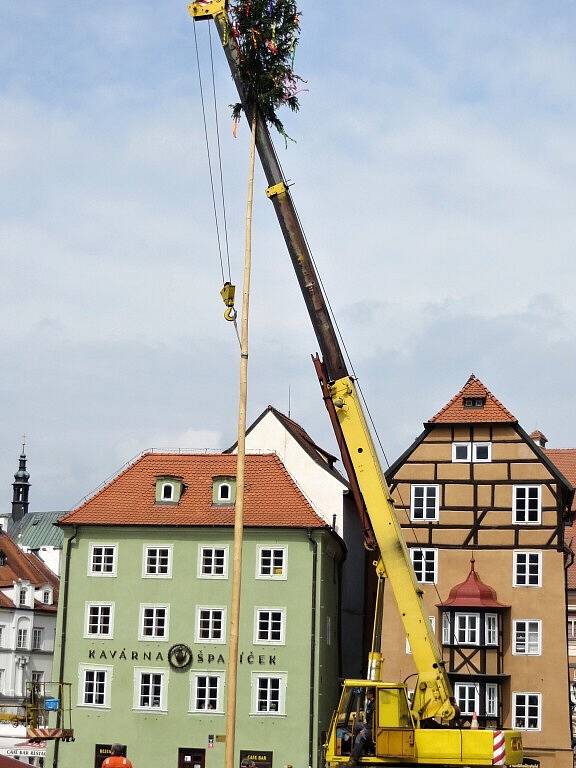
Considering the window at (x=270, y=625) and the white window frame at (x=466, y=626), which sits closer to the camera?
the white window frame at (x=466, y=626)

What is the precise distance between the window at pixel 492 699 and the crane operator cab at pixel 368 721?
1917 cm

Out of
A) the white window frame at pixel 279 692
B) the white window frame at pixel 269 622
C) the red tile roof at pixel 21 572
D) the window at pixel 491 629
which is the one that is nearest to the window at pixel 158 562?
the white window frame at pixel 269 622

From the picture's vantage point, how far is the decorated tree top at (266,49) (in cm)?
3234

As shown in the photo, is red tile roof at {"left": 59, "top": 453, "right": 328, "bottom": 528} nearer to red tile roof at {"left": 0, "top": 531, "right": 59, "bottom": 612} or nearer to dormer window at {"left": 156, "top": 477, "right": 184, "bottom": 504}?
dormer window at {"left": 156, "top": 477, "right": 184, "bottom": 504}

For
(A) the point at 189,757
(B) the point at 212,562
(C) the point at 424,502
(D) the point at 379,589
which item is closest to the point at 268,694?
(A) the point at 189,757

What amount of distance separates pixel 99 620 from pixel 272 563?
25.4ft

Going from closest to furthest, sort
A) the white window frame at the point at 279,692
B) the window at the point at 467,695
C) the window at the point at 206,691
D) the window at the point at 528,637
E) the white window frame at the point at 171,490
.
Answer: the window at the point at 467,695 < the window at the point at 528,637 < the white window frame at the point at 279,692 < the window at the point at 206,691 < the white window frame at the point at 171,490

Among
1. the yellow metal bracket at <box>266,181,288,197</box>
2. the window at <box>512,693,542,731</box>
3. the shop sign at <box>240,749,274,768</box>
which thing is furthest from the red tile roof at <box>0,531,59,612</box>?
the yellow metal bracket at <box>266,181,288,197</box>

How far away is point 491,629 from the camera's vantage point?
53.3m

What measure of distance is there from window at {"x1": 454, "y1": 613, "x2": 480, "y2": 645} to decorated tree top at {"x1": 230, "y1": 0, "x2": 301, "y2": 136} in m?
26.5

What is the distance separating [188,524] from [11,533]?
249 feet

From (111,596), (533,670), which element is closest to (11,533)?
(111,596)

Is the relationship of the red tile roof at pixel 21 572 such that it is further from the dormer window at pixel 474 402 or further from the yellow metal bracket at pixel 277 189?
the yellow metal bracket at pixel 277 189

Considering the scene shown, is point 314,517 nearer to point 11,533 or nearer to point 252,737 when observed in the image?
point 252,737
